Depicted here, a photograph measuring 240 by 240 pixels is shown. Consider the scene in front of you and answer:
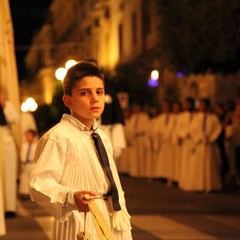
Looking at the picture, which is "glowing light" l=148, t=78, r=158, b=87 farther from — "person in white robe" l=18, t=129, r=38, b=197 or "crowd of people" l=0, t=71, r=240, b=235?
"person in white robe" l=18, t=129, r=38, b=197

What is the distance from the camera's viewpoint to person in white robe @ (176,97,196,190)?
62.4 feet

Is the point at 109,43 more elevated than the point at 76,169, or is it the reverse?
the point at 109,43

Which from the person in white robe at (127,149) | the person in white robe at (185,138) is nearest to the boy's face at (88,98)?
the person in white robe at (185,138)

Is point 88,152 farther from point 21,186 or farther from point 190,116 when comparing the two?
point 190,116

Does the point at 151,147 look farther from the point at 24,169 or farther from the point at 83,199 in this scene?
the point at 83,199

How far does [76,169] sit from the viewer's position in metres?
5.21

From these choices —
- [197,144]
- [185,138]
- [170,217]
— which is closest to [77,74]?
[170,217]

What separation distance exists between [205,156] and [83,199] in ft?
46.5

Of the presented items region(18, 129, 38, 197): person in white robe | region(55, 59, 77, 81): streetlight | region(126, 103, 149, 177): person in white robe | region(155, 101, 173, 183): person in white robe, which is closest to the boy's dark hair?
region(55, 59, 77, 81): streetlight

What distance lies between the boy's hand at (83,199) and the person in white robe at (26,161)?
1185 centimetres

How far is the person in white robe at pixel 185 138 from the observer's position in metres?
19.0

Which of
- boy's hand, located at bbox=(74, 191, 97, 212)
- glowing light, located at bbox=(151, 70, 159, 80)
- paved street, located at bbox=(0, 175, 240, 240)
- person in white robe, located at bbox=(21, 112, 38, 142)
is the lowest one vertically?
paved street, located at bbox=(0, 175, 240, 240)

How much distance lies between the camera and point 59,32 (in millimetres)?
79625

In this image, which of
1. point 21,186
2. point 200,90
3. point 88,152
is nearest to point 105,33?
point 200,90
